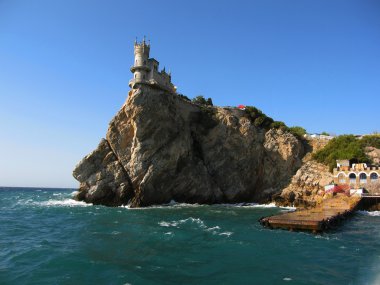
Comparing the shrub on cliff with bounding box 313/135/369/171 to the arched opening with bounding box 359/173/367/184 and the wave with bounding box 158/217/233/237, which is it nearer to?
the arched opening with bounding box 359/173/367/184

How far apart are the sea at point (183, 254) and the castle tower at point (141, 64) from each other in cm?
2803

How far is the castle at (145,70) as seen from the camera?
51688mm

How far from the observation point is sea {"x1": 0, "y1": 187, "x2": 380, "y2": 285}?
14688mm

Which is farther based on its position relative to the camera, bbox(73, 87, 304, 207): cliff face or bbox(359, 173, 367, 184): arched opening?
bbox(359, 173, 367, 184): arched opening

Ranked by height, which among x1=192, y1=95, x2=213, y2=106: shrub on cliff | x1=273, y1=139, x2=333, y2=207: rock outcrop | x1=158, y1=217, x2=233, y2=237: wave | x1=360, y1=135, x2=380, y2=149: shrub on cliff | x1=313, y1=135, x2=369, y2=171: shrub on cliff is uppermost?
x1=192, y1=95, x2=213, y2=106: shrub on cliff

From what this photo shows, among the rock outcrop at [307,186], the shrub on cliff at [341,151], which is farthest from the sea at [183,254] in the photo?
the shrub on cliff at [341,151]

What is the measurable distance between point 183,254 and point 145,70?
39.3 metres

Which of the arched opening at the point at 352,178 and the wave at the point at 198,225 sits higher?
the arched opening at the point at 352,178

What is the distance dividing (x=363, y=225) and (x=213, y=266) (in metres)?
21.0

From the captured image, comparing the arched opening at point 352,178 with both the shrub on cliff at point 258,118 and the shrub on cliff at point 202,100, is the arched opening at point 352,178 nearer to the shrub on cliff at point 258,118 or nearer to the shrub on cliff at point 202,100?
the shrub on cliff at point 258,118

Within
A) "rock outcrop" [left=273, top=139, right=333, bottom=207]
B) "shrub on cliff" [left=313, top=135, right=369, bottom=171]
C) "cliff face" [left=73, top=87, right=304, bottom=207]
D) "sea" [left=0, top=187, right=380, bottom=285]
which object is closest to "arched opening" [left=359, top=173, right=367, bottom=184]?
"shrub on cliff" [left=313, top=135, right=369, bottom=171]

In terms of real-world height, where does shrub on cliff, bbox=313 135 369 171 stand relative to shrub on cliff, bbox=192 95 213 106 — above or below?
below

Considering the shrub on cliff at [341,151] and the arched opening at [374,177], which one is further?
the shrub on cliff at [341,151]

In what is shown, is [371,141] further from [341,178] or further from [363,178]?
[341,178]
